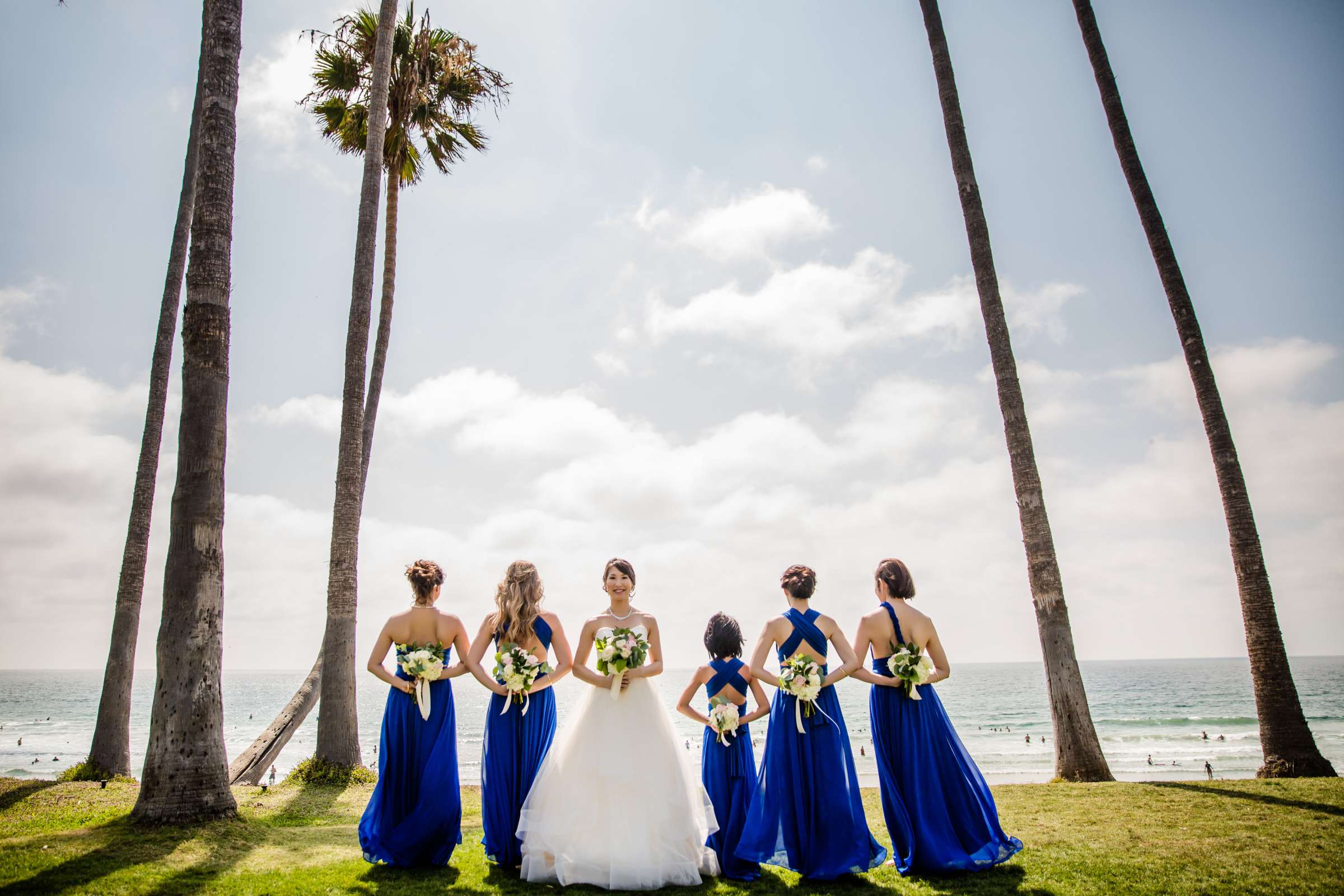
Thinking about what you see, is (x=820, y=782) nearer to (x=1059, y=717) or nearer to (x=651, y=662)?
(x=651, y=662)

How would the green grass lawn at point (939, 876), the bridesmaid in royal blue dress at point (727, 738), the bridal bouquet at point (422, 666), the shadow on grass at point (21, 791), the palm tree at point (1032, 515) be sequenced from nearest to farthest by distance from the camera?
1. the green grass lawn at point (939, 876)
2. the bridesmaid in royal blue dress at point (727, 738)
3. the bridal bouquet at point (422, 666)
4. the shadow on grass at point (21, 791)
5. the palm tree at point (1032, 515)

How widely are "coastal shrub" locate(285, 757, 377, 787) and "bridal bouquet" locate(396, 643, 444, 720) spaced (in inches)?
225

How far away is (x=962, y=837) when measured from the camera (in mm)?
5836

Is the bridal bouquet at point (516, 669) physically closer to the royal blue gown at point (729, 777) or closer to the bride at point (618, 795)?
the bride at point (618, 795)

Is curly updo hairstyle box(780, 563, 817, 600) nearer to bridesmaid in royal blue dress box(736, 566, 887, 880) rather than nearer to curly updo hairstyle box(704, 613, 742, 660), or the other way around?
bridesmaid in royal blue dress box(736, 566, 887, 880)

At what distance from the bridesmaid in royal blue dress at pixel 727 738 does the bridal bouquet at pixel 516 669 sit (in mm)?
1224

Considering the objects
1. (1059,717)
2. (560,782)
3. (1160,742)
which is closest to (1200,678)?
(1160,742)

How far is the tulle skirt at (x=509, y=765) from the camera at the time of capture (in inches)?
233

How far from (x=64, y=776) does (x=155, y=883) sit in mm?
8448

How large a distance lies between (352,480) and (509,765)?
723cm

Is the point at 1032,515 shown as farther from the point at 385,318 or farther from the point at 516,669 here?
the point at 385,318

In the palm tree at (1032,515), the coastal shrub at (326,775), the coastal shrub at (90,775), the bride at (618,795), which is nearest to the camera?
the bride at (618,795)

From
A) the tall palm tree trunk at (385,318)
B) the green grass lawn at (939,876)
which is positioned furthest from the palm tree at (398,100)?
the green grass lawn at (939,876)

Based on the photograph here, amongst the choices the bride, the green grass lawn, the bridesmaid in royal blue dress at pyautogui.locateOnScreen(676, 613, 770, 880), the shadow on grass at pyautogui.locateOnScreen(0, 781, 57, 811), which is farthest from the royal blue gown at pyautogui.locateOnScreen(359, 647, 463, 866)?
the shadow on grass at pyautogui.locateOnScreen(0, 781, 57, 811)
